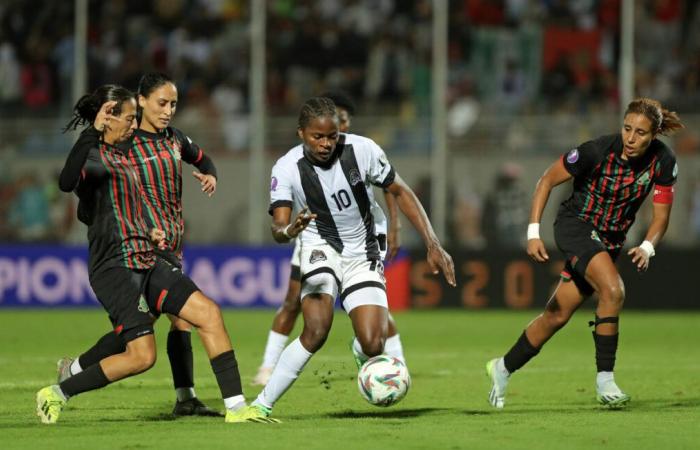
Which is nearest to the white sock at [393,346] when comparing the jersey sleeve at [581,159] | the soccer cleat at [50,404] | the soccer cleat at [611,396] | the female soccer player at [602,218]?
the female soccer player at [602,218]

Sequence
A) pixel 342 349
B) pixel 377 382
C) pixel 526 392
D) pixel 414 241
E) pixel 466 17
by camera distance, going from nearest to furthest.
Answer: pixel 377 382, pixel 526 392, pixel 342 349, pixel 414 241, pixel 466 17

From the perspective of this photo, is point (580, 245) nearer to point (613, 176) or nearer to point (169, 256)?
point (613, 176)

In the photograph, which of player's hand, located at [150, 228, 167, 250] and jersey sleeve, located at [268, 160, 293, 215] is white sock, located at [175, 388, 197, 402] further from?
jersey sleeve, located at [268, 160, 293, 215]

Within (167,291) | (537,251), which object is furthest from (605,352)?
(167,291)

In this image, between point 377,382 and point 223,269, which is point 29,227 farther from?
point 377,382

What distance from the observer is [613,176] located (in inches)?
346

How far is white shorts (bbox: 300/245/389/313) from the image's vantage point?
7.92 meters

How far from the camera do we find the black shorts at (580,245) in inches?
341

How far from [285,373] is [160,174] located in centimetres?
151

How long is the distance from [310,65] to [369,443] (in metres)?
16.0

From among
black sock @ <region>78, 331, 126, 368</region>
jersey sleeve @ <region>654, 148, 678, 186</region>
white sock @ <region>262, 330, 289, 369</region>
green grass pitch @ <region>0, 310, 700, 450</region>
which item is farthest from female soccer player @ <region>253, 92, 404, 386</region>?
jersey sleeve @ <region>654, 148, 678, 186</region>

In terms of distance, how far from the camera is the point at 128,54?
2222cm

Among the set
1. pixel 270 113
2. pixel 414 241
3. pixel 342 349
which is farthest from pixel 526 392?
pixel 270 113

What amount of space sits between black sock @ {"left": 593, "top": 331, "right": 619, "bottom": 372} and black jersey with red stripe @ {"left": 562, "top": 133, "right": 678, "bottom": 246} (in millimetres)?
801
